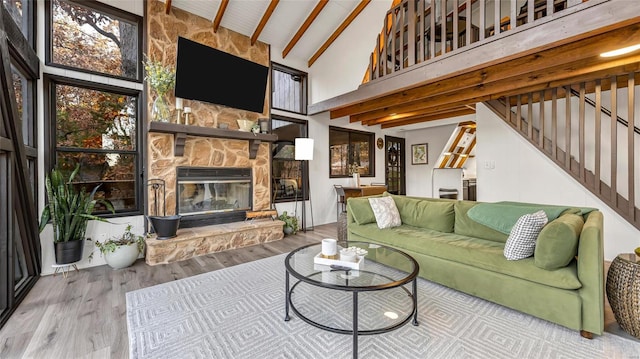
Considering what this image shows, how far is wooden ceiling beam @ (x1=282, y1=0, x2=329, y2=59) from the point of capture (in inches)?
173

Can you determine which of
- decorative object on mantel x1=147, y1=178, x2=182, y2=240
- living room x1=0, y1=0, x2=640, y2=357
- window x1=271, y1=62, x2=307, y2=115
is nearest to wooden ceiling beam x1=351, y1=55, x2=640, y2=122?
living room x1=0, y1=0, x2=640, y2=357

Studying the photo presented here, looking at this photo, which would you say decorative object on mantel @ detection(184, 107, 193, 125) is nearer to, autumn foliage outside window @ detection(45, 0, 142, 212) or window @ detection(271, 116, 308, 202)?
autumn foliage outside window @ detection(45, 0, 142, 212)

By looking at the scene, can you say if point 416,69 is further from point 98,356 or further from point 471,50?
point 98,356

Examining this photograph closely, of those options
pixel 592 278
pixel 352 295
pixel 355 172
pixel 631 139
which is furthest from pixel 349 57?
pixel 592 278

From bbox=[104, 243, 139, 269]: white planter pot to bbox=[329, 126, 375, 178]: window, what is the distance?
394cm

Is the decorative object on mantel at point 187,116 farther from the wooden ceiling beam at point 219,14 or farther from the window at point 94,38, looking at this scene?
the wooden ceiling beam at point 219,14

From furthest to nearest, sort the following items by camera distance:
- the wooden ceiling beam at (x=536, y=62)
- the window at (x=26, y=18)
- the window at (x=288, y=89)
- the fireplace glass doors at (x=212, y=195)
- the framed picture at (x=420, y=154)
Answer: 1. the framed picture at (x=420, y=154)
2. the window at (x=288, y=89)
3. the fireplace glass doors at (x=212, y=195)
4. the window at (x=26, y=18)
5. the wooden ceiling beam at (x=536, y=62)

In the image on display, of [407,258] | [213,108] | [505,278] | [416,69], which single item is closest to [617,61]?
[416,69]

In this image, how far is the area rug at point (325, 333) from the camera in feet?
5.54

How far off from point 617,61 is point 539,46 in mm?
1276

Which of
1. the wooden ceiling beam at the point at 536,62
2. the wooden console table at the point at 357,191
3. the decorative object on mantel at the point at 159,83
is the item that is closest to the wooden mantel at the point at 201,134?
the decorative object on mantel at the point at 159,83

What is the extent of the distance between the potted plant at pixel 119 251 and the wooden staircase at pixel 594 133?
18.6 feet

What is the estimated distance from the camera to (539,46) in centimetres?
245

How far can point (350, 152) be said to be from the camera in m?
6.71
